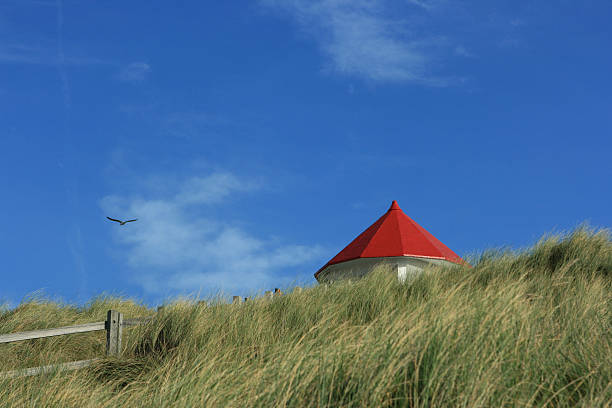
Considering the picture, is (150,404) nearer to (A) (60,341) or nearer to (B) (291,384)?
(B) (291,384)

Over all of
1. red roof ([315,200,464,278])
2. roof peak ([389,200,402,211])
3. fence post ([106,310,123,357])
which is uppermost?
roof peak ([389,200,402,211])

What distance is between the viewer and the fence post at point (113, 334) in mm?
10570

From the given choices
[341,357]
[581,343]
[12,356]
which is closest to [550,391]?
[581,343]

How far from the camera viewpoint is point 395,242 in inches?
804

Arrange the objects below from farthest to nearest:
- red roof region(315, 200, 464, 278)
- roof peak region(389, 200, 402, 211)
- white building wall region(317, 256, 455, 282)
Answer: roof peak region(389, 200, 402, 211), red roof region(315, 200, 464, 278), white building wall region(317, 256, 455, 282)

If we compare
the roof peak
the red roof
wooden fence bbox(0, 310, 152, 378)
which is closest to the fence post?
wooden fence bbox(0, 310, 152, 378)

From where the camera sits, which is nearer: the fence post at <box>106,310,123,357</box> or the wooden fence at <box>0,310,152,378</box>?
the wooden fence at <box>0,310,152,378</box>

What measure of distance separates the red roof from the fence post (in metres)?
10.9

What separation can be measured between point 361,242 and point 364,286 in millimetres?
10861

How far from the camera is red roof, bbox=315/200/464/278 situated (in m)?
20.0

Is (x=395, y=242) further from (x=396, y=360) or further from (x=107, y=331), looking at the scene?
(x=396, y=360)

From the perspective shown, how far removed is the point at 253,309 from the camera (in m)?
10.1

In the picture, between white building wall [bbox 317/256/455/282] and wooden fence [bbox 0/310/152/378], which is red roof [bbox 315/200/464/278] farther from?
wooden fence [bbox 0/310/152/378]

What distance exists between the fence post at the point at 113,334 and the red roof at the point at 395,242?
10912 millimetres
